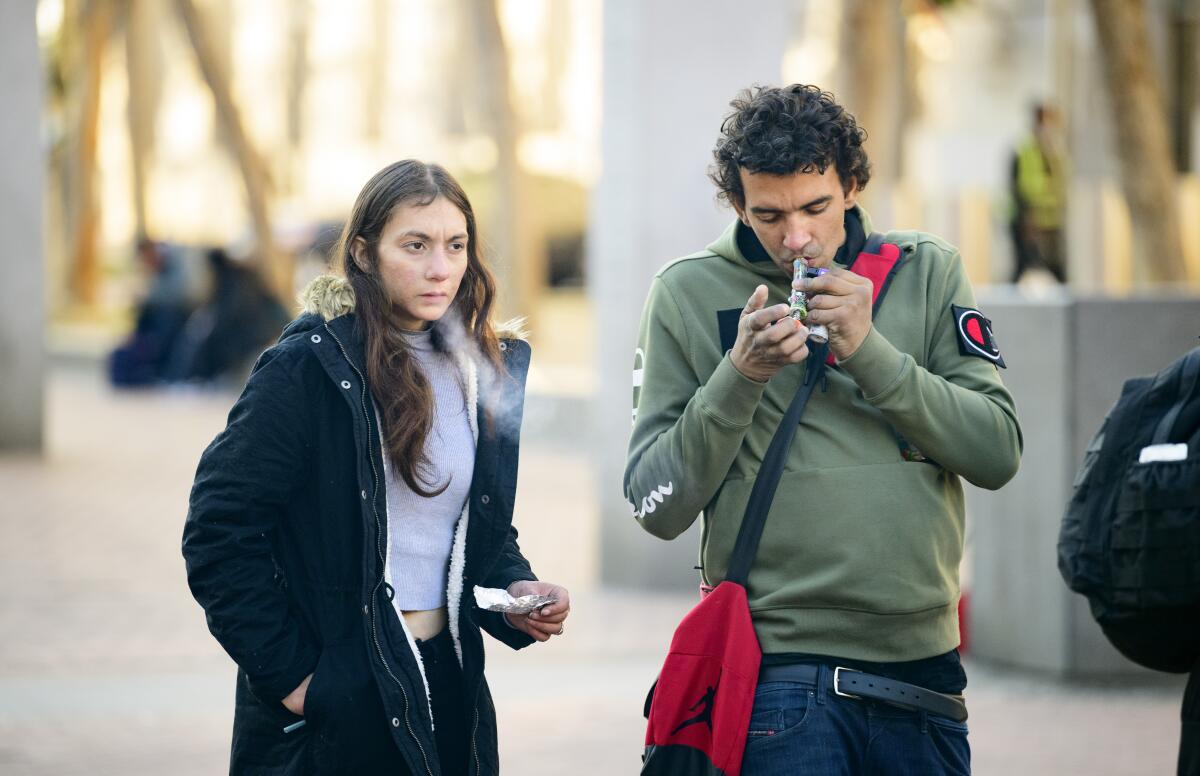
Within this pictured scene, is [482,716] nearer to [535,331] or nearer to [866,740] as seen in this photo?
[866,740]

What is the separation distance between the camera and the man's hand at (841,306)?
314cm

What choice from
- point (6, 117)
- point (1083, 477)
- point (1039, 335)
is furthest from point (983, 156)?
point (1083, 477)

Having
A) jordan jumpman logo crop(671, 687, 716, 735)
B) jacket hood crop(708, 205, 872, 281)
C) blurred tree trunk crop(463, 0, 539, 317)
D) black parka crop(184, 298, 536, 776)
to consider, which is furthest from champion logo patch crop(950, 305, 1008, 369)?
blurred tree trunk crop(463, 0, 539, 317)

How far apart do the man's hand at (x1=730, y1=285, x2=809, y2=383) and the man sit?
0.01 metres

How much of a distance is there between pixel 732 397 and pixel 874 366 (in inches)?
10.0

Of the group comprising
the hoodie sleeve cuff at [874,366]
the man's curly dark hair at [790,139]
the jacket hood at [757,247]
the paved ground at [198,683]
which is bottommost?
the paved ground at [198,683]

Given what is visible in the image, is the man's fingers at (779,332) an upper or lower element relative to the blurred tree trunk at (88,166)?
lower

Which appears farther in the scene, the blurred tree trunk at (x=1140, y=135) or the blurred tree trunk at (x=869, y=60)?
→ the blurred tree trunk at (x=869, y=60)

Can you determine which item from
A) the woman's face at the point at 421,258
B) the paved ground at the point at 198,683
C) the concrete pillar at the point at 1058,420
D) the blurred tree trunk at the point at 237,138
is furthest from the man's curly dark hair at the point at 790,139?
the blurred tree trunk at the point at 237,138

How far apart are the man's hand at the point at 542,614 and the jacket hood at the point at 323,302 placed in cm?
65

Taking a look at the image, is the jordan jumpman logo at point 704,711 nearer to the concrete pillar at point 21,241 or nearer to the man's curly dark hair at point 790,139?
the man's curly dark hair at point 790,139

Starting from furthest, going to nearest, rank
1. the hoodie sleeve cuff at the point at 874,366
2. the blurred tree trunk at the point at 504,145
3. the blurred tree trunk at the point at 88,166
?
the blurred tree trunk at the point at 88,166 → the blurred tree trunk at the point at 504,145 → the hoodie sleeve cuff at the point at 874,366

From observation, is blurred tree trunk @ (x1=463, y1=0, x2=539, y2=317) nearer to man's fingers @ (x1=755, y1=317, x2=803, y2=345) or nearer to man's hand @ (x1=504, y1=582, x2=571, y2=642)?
man's hand @ (x1=504, y1=582, x2=571, y2=642)

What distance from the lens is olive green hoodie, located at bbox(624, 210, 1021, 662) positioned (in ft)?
10.6
